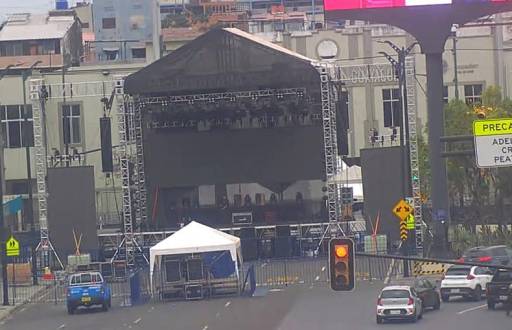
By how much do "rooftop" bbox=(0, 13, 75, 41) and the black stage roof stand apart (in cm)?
3978

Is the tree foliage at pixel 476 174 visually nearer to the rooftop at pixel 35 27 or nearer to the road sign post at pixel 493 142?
the rooftop at pixel 35 27

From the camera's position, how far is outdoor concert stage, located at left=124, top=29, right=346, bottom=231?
60.4 metres

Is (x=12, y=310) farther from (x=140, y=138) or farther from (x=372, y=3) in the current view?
(x=372, y=3)

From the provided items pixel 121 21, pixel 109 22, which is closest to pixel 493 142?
pixel 121 21

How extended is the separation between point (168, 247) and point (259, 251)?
549 inches

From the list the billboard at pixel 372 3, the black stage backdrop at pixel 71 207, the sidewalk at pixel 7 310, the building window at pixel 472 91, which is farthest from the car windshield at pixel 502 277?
the building window at pixel 472 91

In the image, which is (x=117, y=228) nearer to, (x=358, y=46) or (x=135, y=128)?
(x=135, y=128)

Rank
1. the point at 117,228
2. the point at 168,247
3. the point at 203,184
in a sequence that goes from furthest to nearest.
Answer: the point at 117,228, the point at 203,184, the point at 168,247

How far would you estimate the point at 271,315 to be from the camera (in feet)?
130

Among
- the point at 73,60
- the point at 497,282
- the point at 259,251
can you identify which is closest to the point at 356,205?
the point at 259,251

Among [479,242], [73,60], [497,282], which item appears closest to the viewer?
[497,282]

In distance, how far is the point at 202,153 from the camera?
211 ft

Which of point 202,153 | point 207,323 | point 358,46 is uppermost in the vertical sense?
point 358,46

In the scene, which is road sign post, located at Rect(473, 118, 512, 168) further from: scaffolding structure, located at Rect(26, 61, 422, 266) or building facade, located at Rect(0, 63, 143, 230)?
building facade, located at Rect(0, 63, 143, 230)
